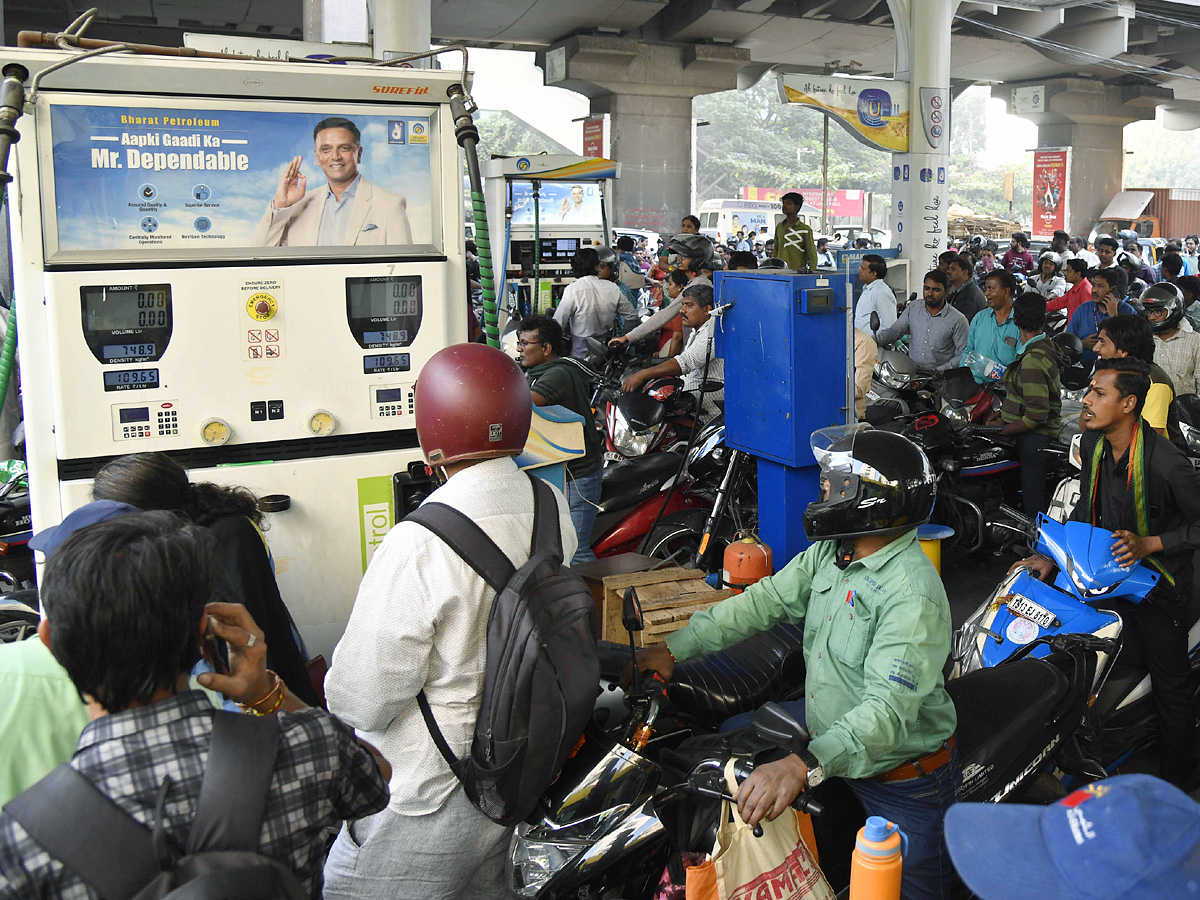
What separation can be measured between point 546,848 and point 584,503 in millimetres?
3459

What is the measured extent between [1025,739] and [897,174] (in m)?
13.2

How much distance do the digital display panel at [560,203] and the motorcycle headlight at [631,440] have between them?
801 cm

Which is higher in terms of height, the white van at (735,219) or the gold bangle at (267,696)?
the white van at (735,219)

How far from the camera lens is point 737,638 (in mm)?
3117

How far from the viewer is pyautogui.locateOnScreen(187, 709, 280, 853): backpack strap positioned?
159cm

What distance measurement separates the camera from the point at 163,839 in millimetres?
1531

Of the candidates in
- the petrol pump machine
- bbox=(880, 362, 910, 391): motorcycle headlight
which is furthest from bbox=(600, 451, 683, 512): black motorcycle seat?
bbox=(880, 362, 910, 391): motorcycle headlight

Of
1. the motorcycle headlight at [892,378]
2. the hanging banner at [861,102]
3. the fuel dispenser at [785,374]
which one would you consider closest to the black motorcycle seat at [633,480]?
the fuel dispenser at [785,374]

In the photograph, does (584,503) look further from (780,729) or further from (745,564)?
(780,729)

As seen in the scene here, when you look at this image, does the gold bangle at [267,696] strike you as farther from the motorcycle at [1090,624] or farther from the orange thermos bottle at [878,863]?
the motorcycle at [1090,624]

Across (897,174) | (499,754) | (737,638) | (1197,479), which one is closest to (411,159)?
(737,638)

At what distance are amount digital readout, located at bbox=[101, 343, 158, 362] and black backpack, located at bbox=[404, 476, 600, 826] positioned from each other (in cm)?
204

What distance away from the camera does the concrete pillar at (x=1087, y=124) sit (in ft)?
100

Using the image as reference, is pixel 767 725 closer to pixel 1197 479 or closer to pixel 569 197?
pixel 1197 479
